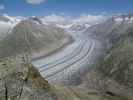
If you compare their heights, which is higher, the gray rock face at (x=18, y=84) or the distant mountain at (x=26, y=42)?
the distant mountain at (x=26, y=42)

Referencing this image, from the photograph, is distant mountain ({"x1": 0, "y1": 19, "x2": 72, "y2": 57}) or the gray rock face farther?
distant mountain ({"x1": 0, "y1": 19, "x2": 72, "y2": 57})

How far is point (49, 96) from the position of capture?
15406 millimetres

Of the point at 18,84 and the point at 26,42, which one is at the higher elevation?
the point at 26,42

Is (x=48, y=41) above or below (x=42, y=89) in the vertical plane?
above

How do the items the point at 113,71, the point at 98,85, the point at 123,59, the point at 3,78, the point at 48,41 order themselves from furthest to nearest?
1. the point at 48,41
2. the point at 123,59
3. the point at 113,71
4. the point at 98,85
5. the point at 3,78

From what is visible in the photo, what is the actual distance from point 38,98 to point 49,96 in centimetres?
139

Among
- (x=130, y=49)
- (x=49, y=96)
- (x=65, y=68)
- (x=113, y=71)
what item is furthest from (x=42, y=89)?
(x=65, y=68)

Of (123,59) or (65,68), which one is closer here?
(123,59)

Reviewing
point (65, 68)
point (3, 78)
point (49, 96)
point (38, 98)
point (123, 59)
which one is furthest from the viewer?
point (65, 68)

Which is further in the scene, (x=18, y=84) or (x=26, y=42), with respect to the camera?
(x=26, y=42)

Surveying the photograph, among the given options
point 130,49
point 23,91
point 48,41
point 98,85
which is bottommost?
point 98,85

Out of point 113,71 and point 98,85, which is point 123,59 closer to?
point 113,71

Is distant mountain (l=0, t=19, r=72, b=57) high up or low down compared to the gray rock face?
up

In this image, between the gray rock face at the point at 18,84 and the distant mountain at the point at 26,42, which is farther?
the distant mountain at the point at 26,42
